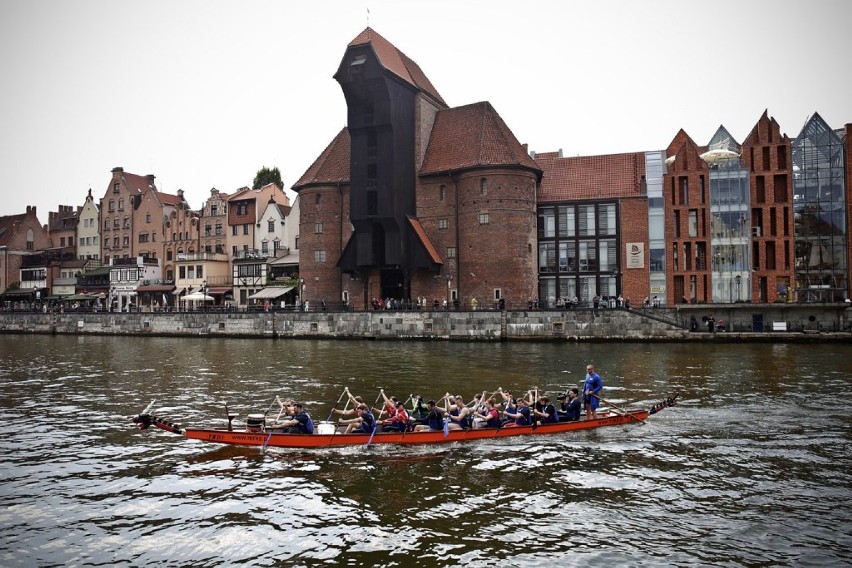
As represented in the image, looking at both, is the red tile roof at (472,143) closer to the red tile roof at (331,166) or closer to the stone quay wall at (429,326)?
the red tile roof at (331,166)

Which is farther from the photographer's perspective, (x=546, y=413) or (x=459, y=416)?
(x=546, y=413)

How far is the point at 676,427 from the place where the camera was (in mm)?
21422

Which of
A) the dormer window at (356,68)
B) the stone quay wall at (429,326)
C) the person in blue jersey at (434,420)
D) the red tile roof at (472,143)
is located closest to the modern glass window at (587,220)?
the red tile roof at (472,143)

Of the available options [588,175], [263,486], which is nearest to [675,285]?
[588,175]

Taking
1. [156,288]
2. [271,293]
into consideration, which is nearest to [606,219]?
[271,293]

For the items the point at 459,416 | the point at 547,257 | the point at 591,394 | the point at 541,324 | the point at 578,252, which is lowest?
the point at 459,416

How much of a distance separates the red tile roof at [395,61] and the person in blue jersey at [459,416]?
45460mm

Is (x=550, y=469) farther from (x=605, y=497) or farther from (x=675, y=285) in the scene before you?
(x=675, y=285)

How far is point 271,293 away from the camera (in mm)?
71875

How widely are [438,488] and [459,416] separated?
464 centimetres

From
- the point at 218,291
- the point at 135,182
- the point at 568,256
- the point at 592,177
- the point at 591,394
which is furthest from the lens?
the point at 135,182

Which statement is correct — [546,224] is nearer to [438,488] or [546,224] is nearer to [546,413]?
[546,413]

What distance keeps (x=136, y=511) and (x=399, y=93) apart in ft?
175

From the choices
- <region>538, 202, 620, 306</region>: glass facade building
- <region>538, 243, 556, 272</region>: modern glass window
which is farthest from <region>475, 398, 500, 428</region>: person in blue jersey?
<region>538, 243, 556, 272</region>: modern glass window
